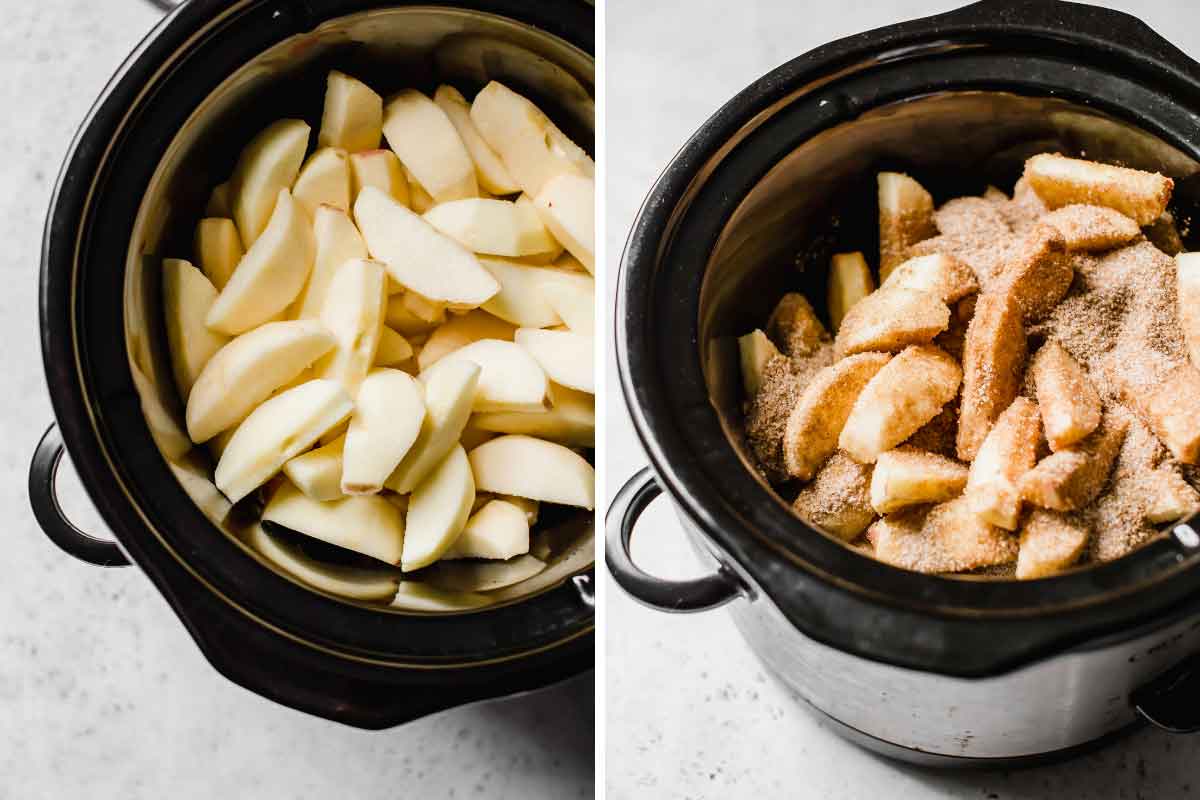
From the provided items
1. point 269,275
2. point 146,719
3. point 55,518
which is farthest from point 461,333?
point 146,719

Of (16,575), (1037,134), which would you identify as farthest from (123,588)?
(1037,134)

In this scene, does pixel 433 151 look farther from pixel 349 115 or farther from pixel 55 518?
pixel 55 518

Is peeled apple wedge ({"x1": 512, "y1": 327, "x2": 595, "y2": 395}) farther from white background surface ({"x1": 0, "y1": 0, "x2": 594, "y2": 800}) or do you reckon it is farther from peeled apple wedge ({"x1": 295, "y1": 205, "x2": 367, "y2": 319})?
white background surface ({"x1": 0, "y1": 0, "x2": 594, "y2": 800})

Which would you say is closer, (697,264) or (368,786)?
(697,264)

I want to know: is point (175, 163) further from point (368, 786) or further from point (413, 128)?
point (368, 786)

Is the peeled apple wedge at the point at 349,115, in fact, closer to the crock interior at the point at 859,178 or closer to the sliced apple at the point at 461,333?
the sliced apple at the point at 461,333

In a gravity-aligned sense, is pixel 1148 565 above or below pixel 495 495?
above
